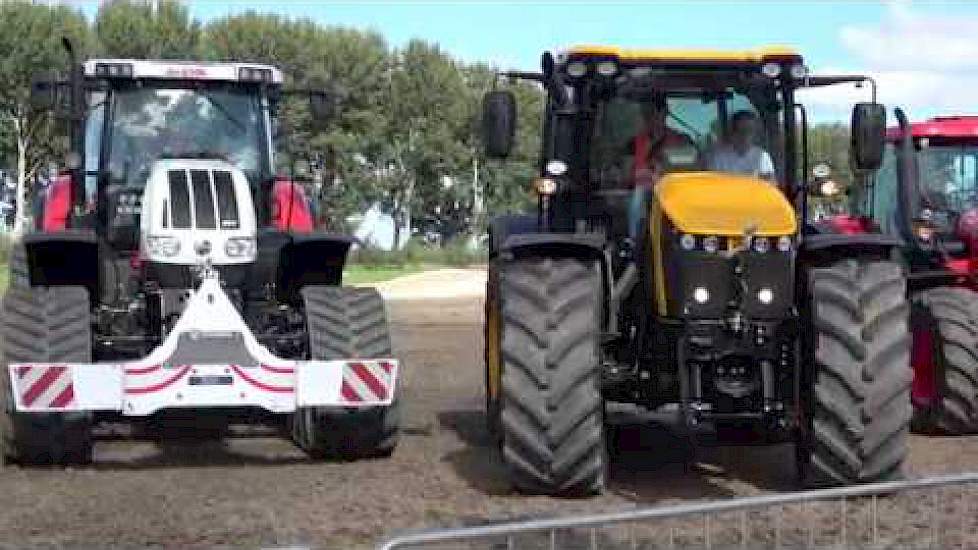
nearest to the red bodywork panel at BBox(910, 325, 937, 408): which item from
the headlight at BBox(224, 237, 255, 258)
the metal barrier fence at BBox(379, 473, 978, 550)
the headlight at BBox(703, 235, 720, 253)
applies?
the headlight at BBox(703, 235, 720, 253)

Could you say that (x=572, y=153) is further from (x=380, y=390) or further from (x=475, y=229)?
(x=475, y=229)

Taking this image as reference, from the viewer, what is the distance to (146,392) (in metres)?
8.56

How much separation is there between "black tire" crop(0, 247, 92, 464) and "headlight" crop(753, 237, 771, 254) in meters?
3.85

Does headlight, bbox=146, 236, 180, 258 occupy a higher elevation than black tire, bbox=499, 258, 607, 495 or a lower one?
higher

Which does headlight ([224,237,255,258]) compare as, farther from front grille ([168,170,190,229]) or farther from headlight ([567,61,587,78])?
headlight ([567,61,587,78])

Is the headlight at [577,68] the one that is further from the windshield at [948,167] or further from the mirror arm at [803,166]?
the windshield at [948,167]

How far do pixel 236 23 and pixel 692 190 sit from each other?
176ft

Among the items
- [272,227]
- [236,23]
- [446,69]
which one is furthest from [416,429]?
[446,69]

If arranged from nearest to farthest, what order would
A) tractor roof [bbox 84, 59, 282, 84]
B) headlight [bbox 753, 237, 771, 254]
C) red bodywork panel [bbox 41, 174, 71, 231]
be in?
headlight [bbox 753, 237, 771, 254] → tractor roof [bbox 84, 59, 282, 84] → red bodywork panel [bbox 41, 174, 71, 231]

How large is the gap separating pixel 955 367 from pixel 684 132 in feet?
9.19

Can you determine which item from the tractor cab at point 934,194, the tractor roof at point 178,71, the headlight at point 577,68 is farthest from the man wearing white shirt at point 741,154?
the tractor roof at point 178,71

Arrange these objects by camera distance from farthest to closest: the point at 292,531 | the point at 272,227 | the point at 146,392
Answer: the point at 272,227
the point at 146,392
the point at 292,531

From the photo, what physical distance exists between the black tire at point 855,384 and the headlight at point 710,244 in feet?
1.78

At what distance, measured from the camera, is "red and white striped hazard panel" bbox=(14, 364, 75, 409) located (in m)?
8.48
